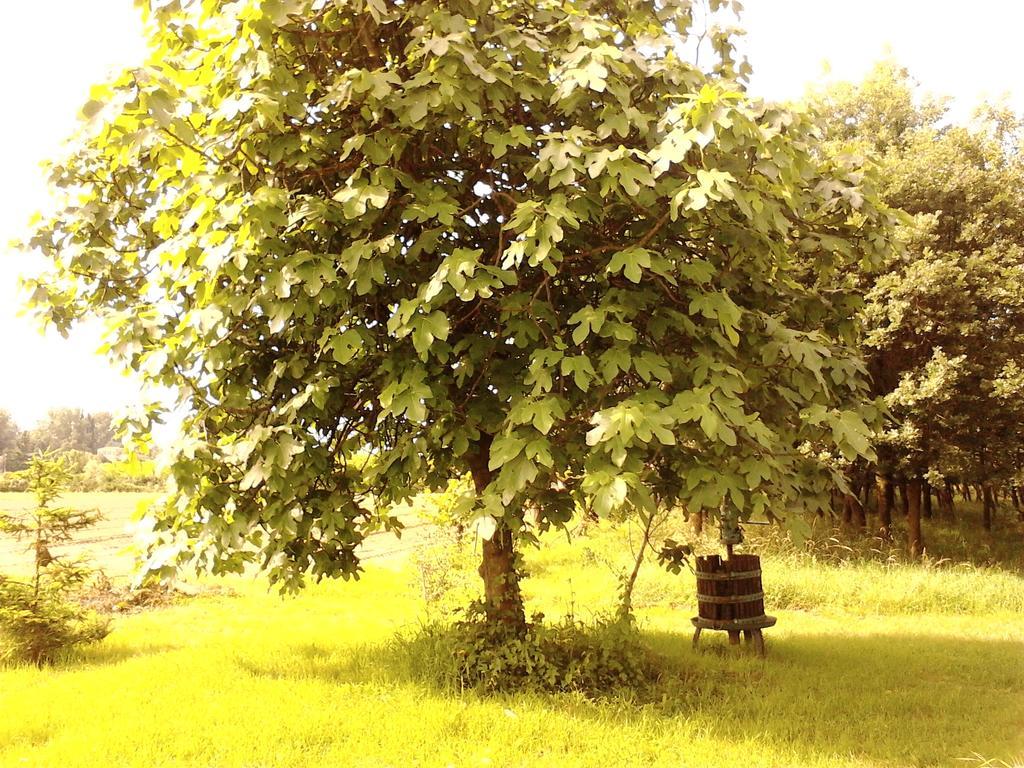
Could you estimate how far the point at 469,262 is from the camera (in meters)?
4.85

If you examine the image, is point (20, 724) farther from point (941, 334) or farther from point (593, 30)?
point (941, 334)

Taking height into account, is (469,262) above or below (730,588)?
above

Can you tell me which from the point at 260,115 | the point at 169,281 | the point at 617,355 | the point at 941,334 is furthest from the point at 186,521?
the point at 941,334

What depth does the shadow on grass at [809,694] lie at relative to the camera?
5777mm

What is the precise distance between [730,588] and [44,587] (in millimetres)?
7442

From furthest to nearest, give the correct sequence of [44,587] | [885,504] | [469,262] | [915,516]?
[885,504]
[915,516]
[44,587]
[469,262]

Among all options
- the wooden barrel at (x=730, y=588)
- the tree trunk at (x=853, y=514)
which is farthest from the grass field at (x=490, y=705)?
the tree trunk at (x=853, y=514)

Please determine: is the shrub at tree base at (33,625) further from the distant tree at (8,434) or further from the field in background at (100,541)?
the distant tree at (8,434)

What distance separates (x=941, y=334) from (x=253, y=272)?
1511 centimetres

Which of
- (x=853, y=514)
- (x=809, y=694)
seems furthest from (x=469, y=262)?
(x=853, y=514)

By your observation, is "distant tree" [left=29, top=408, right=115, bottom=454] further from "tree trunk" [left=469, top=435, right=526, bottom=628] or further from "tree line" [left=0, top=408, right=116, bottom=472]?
"tree trunk" [left=469, top=435, right=526, bottom=628]

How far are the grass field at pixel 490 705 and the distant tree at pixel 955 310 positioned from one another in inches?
238

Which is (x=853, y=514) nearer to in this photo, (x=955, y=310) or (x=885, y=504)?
(x=885, y=504)

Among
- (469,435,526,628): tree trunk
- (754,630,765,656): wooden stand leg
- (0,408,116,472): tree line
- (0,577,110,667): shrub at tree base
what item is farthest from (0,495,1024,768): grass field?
(0,408,116,472): tree line
